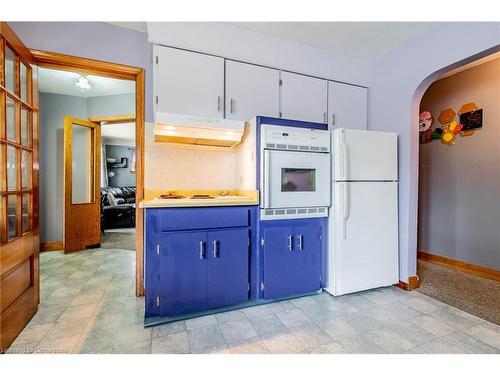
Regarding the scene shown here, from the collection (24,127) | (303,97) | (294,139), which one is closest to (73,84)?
(24,127)

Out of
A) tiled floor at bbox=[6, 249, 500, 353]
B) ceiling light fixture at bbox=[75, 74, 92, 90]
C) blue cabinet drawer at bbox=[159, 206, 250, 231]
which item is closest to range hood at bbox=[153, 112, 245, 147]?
blue cabinet drawer at bbox=[159, 206, 250, 231]

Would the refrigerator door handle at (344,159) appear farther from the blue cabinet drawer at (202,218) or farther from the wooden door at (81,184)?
the wooden door at (81,184)

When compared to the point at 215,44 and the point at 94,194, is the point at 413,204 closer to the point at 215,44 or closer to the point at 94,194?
the point at 215,44

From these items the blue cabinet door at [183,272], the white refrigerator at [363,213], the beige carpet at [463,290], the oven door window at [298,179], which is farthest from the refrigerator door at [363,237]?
the blue cabinet door at [183,272]

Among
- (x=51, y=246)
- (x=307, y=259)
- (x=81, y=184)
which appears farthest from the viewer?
(x=81, y=184)

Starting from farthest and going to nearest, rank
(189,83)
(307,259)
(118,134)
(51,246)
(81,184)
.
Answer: (118,134) → (81,184) → (51,246) → (307,259) → (189,83)

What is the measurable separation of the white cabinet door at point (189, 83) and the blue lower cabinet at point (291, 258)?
1.17 metres

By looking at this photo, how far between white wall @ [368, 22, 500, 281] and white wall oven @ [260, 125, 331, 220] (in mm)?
854

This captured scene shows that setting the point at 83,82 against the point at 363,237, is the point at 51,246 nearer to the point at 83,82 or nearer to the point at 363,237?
the point at 83,82

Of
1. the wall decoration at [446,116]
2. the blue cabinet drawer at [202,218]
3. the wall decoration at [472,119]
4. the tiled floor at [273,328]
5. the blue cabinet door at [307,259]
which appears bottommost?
the tiled floor at [273,328]

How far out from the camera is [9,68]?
162 centimetres

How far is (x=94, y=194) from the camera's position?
389 centimetres

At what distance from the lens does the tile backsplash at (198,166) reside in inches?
88.4

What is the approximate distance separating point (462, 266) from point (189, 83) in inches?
146
